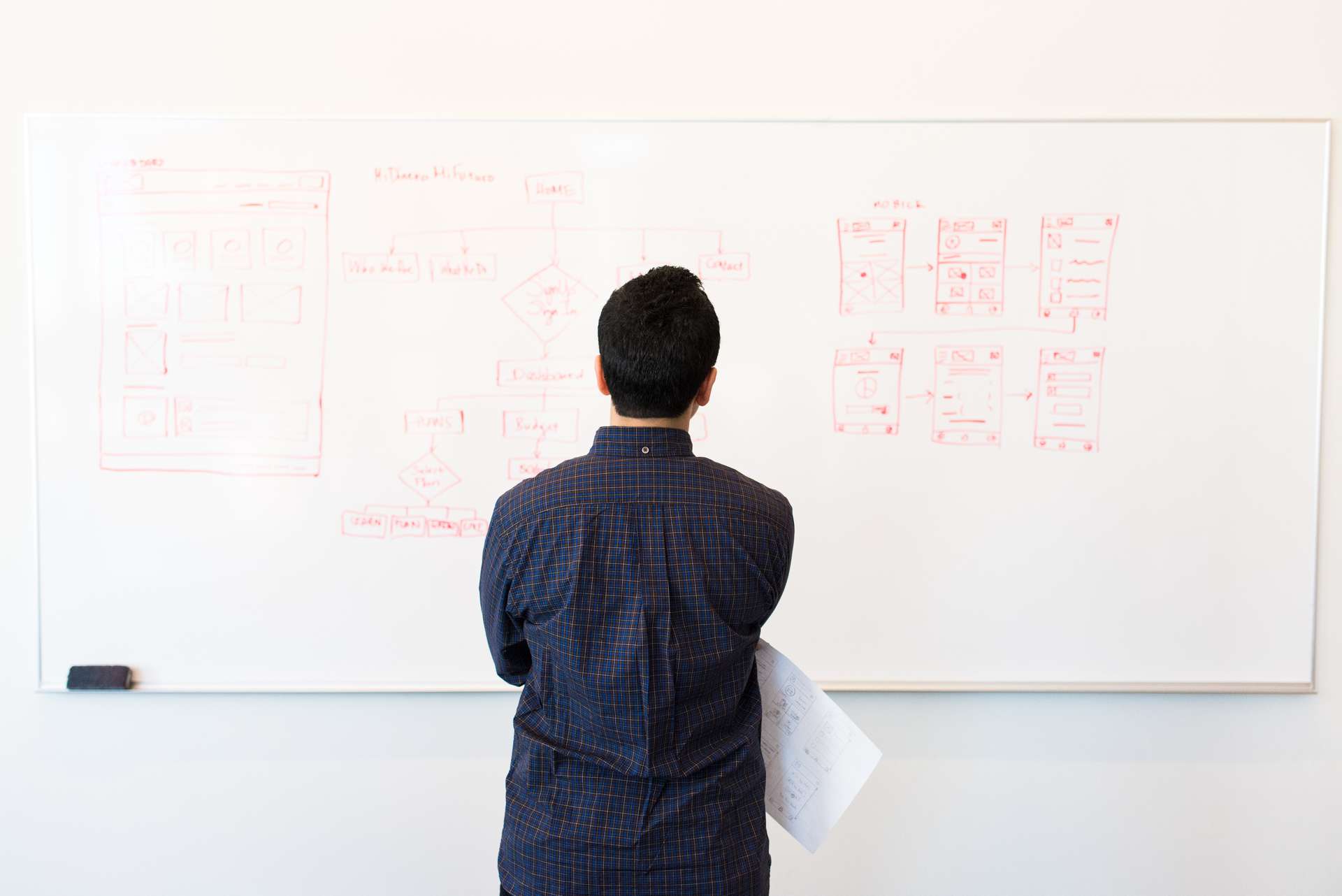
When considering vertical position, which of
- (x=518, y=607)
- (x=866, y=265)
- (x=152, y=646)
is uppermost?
(x=866, y=265)

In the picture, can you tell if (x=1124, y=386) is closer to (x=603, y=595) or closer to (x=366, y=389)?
(x=603, y=595)

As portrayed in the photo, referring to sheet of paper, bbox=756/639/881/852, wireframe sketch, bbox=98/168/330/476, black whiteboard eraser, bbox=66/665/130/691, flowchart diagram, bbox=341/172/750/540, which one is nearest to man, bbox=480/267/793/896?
sheet of paper, bbox=756/639/881/852

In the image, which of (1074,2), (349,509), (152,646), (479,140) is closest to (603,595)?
(349,509)

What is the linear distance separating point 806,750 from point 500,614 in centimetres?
51

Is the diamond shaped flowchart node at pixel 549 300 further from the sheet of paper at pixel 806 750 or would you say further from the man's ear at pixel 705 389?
the sheet of paper at pixel 806 750

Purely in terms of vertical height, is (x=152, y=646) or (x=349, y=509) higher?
(x=349, y=509)

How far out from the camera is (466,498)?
1.93 m

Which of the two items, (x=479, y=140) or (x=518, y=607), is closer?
(x=518, y=607)

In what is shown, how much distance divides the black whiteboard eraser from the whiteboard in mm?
29

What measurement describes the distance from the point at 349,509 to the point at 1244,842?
2.13 metres

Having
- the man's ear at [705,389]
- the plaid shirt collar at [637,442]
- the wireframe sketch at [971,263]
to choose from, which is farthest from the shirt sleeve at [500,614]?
the wireframe sketch at [971,263]

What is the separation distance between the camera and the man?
1091mm

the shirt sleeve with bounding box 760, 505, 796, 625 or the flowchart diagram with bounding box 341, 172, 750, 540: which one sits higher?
the flowchart diagram with bounding box 341, 172, 750, 540

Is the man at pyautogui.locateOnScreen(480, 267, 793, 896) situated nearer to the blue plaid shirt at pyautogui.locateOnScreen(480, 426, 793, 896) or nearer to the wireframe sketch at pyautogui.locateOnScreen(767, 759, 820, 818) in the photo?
the blue plaid shirt at pyautogui.locateOnScreen(480, 426, 793, 896)
